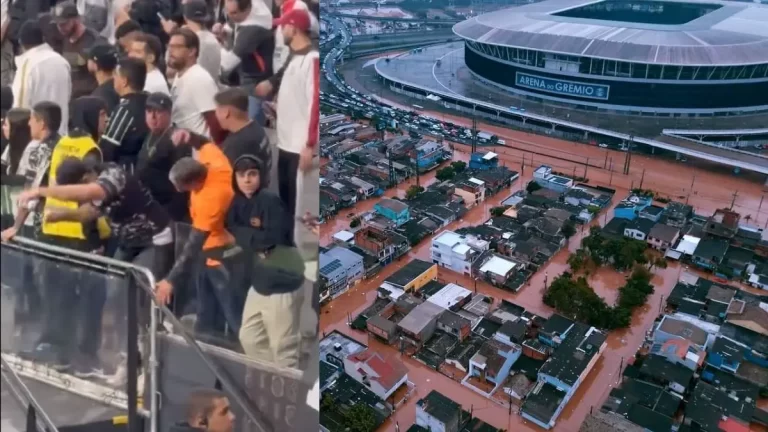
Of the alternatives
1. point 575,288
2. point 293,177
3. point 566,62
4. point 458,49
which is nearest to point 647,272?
point 575,288

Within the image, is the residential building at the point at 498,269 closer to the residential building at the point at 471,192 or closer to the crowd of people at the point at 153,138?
the residential building at the point at 471,192

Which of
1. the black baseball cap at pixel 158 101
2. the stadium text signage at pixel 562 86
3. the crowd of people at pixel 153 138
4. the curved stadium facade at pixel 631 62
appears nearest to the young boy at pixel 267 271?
the crowd of people at pixel 153 138

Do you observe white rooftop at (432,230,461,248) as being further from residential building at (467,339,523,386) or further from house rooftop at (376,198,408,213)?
residential building at (467,339,523,386)

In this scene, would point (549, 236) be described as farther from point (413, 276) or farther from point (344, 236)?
point (344, 236)

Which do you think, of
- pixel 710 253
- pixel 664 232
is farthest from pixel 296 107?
pixel 664 232

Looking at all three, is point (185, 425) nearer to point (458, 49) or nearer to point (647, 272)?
point (647, 272)

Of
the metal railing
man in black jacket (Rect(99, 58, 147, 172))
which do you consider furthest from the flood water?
man in black jacket (Rect(99, 58, 147, 172))
